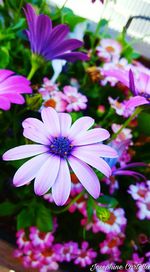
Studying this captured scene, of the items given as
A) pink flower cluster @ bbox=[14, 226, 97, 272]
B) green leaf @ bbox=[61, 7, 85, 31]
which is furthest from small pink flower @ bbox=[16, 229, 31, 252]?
green leaf @ bbox=[61, 7, 85, 31]

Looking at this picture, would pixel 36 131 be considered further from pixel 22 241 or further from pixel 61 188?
pixel 22 241

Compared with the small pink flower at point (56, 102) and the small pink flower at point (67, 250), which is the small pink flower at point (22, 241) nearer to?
the small pink flower at point (67, 250)

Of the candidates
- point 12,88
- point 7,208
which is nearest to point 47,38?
point 12,88

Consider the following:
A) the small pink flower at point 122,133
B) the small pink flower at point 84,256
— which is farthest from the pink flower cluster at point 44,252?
the small pink flower at point 122,133

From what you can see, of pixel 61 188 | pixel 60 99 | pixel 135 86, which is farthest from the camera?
pixel 60 99

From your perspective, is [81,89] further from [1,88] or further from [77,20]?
[1,88]

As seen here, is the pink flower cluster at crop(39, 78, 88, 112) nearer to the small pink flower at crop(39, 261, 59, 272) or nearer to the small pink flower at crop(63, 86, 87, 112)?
the small pink flower at crop(63, 86, 87, 112)
